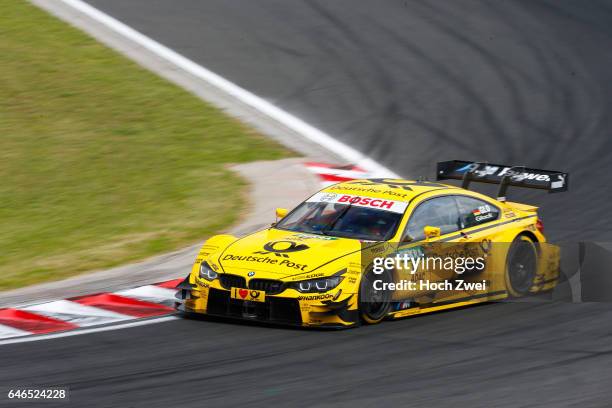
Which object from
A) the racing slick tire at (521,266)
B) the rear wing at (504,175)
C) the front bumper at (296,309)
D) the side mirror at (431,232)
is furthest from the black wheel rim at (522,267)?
the front bumper at (296,309)

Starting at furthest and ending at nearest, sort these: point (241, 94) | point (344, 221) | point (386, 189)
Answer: point (241, 94) < point (386, 189) < point (344, 221)

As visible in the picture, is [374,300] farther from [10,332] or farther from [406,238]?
[10,332]

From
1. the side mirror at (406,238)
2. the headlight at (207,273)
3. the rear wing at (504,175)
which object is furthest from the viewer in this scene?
the rear wing at (504,175)

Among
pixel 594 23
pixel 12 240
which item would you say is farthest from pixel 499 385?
pixel 594 23

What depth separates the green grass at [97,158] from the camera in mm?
13219

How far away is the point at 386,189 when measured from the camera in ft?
36.2

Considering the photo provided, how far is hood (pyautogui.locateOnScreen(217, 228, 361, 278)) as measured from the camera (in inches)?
382

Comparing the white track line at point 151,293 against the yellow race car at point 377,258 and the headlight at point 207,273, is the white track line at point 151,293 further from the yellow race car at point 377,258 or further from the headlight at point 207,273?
the headlight at point 207,273

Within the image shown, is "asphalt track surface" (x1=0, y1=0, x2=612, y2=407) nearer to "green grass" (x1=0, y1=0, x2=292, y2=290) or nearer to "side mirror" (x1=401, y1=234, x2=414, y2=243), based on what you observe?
"side mirror" (x1=401, y1=234, x2=414, y2=243)

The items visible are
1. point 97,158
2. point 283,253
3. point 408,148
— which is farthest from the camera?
point 408,148

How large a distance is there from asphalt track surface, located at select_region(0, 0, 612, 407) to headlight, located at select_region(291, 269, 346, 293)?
16.0 inches

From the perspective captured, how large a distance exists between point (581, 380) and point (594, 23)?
16468 mm

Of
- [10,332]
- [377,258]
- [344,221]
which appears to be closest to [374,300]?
[377,258]

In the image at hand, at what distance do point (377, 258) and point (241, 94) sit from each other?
32.9ft
